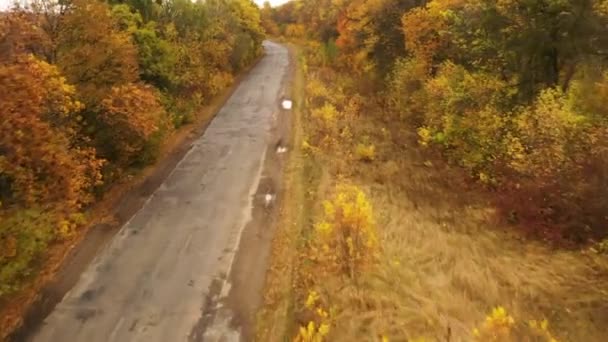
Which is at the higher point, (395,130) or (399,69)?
(399,69)

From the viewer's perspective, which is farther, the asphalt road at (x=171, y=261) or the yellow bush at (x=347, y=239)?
the yellow bush at (x=347, y=239)

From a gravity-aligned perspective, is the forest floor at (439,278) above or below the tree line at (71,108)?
below

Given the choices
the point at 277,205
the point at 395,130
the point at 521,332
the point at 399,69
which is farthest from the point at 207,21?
the point at 521,332

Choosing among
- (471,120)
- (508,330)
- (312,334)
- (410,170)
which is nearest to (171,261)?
(312,334)

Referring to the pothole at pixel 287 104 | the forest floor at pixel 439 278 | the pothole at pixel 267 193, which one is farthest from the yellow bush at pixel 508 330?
the pothole at pixel 287 104

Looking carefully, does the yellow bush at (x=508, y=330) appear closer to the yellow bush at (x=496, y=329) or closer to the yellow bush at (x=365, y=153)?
the yellow bush at (x=496, y=329)

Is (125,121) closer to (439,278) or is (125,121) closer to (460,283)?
(439,278)

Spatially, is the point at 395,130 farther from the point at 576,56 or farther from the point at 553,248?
the point at 553,248
